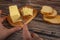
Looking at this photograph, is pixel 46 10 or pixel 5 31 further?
pixel 46 10

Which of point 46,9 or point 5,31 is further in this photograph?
point 46,9

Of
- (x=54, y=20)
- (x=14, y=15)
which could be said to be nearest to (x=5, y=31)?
(x=14, y=15)

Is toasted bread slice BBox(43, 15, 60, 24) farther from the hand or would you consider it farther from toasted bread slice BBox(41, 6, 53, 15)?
the hand

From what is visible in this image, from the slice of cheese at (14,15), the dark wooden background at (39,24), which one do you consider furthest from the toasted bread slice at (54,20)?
the slice of cheese at (14,15)

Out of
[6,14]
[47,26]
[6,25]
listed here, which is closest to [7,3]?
[6,14]

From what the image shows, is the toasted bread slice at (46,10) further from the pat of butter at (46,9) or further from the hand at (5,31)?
the hand at (5,31)

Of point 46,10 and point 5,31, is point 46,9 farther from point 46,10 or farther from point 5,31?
point 5,31

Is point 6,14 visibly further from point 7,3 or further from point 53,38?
point 53,38

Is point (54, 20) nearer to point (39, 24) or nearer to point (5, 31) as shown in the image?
point (39, 24)

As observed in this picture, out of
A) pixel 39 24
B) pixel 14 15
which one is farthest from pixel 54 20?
pixel 14 15

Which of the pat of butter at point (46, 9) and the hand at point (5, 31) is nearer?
the hand at point (5, 31)

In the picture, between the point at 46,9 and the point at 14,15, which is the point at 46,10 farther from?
the point at 14,15
